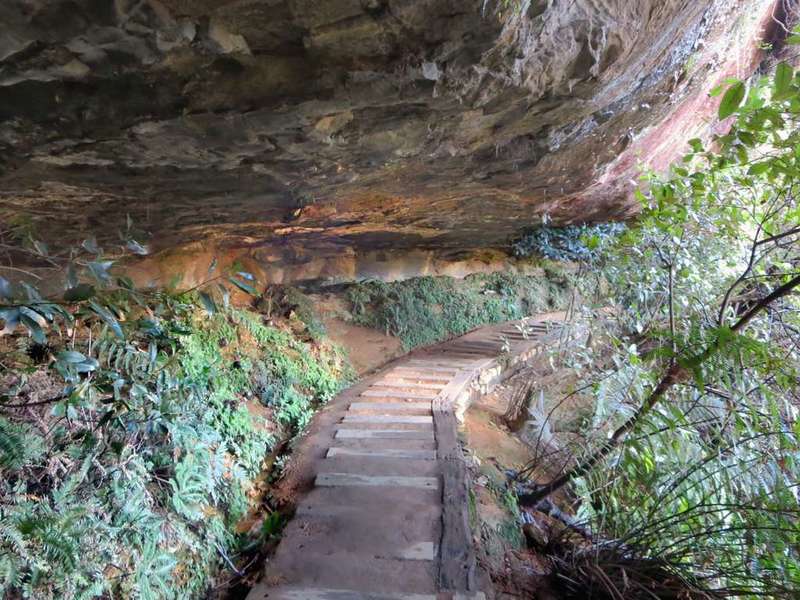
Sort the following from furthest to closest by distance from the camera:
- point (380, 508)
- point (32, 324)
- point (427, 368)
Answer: point (427, 368)
point (380, 508)
point (32, 324)

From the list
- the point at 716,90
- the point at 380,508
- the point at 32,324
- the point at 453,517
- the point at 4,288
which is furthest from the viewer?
the point at 380,508

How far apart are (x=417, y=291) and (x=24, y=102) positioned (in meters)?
7.92

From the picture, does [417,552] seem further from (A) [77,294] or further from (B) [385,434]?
(A) [77,294]

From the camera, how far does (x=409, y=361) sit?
792cm

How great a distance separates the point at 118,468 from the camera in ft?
9.24

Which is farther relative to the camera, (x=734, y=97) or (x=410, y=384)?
(x=410, y=384)

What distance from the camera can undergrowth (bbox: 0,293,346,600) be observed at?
223 centimetres

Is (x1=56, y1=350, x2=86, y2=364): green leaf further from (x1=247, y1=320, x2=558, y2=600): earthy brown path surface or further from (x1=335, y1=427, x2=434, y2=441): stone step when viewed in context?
(x1=335, y1=427, x2=434, y2=441): stone step

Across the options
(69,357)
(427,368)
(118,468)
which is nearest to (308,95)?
(69,357)

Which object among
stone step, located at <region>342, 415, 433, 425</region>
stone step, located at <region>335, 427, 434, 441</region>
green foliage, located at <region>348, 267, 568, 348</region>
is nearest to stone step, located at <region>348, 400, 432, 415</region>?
stone step, located at <region>342, 415, 433, 425</region>

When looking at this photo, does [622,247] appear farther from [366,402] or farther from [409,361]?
[409,361]

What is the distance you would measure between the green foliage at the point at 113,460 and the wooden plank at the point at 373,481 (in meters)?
0.69

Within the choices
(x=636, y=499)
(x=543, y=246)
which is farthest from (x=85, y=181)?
(x=543, y=246)

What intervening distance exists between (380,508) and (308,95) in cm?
310
